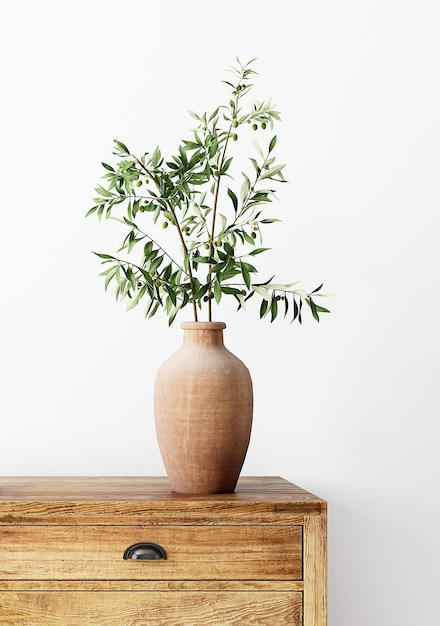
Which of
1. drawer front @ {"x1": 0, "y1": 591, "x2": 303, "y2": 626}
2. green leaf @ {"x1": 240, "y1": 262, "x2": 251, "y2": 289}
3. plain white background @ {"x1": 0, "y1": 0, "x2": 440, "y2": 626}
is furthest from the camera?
plain white background @ {"x1": 0, "y1": 0, "x2": 440, "y2": 626}

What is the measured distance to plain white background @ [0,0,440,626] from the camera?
2129mm

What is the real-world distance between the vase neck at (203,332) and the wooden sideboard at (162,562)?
13.6 inches

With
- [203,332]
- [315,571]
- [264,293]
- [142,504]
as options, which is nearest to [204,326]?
[203,332]

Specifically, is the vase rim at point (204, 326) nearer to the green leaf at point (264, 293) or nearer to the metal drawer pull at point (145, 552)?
the green leaf at point (264, 293)

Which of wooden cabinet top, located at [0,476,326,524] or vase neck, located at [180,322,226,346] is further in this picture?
vase neck, located at [180,322,226,346]

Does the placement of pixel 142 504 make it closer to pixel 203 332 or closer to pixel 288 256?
pixel 203 332

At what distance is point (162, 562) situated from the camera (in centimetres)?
160

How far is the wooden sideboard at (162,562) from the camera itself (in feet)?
5.24

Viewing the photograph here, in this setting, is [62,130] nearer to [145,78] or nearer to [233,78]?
[145,78]

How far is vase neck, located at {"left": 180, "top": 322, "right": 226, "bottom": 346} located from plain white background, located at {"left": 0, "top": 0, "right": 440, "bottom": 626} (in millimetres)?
369

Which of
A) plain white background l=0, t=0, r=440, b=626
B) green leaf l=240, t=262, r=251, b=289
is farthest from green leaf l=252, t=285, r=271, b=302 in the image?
plain white background l=0, t=0, r=440, b=626

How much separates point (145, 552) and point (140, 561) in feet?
0.07

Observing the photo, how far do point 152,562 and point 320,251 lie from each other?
95cm

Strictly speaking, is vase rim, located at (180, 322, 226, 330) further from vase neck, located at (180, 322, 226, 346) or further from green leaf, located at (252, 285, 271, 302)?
green leaf, located at (252, 285, 271, 302)
